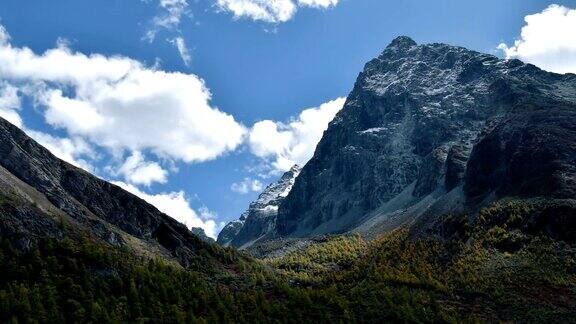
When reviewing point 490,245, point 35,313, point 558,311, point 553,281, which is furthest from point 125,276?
point 490,245

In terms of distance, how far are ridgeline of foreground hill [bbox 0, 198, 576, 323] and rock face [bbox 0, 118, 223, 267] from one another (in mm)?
4568

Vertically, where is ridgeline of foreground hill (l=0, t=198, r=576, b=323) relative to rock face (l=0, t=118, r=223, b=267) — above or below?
below

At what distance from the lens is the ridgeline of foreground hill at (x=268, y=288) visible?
341 ft

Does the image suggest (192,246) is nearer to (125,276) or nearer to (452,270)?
(125,276)

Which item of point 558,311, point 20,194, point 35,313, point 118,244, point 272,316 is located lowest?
point 558,311

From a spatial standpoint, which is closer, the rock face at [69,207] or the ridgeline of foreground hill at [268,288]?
the ridgeline of foreground hill at [268,288]

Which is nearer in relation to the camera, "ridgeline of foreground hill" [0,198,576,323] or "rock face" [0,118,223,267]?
"ridgeline of foreground hill" [0,198,576,323]

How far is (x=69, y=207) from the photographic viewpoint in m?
150

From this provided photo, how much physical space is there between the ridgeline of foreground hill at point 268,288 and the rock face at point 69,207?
15.0 ft

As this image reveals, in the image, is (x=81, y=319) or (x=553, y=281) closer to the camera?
(x=81, y=319)

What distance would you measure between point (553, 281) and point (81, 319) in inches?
4911

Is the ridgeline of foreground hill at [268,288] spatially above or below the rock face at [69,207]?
below

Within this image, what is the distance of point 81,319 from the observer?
96.4 m

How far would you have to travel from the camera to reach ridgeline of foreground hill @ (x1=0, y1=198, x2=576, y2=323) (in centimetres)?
10406
